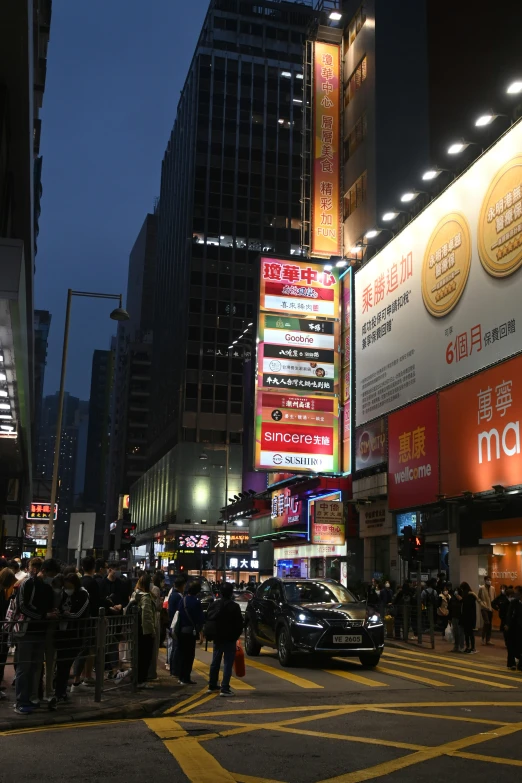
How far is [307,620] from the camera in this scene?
48.7ft

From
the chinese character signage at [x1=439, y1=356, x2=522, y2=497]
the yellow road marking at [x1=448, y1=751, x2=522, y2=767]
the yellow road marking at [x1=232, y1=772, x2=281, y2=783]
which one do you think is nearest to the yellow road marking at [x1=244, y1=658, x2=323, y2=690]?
the yellow road marking at [x1=448, y1=751, x2=522, y2=767]

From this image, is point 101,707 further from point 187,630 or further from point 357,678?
point 357,678

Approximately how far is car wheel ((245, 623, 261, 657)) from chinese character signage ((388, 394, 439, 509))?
9434mm

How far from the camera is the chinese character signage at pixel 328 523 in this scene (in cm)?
3397

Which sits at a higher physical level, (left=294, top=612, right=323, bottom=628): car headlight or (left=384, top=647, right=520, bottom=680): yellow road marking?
(left=294, top=612, right=323, bottom=628): car headlight

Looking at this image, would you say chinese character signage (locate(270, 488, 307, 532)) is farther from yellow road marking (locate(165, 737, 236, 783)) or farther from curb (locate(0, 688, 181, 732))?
yellow road marking (locate(165, 737, 236, 783))

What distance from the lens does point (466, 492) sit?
75.5ft

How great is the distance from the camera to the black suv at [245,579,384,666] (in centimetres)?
1455

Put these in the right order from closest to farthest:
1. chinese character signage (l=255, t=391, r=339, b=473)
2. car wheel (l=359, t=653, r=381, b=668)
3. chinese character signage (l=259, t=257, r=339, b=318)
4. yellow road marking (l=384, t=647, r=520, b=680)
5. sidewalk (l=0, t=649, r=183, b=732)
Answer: sidewalk (l=0, t=649, r=183, b=732) → car wheel (l=359, t=653, r=381, b=668) → yellow road marking (l=384, t=647, r=520, b=680) → chinese character signage (l=255, t=391, r=339, b=473) → chinese character signage (l=259, t=257, r=339, b=318)

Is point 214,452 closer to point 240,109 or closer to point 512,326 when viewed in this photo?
point 240,109

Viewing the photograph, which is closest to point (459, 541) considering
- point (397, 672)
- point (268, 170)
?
point (397, 672)

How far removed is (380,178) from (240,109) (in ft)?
220

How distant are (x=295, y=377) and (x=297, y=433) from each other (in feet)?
6.88

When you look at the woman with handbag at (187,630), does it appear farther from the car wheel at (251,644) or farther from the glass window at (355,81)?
the glass window at (355,81)
